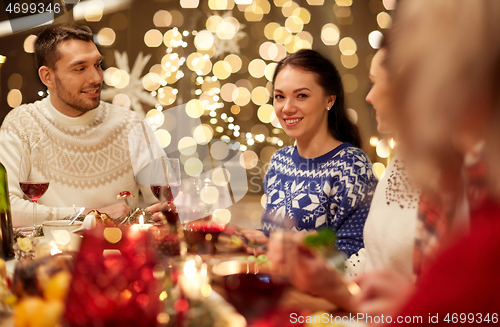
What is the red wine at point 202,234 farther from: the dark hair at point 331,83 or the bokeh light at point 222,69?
the bokeh light at point 222,69

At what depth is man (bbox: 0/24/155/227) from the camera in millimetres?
2020

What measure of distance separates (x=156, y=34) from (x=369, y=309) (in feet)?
11.5

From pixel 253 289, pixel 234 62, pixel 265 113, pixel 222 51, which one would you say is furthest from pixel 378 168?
pixel 253 289

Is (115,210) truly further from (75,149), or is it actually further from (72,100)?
(72,100)

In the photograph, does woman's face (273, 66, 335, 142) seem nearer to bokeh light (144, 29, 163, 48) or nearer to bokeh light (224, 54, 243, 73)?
bokeh light (224, 54, 243, 73)

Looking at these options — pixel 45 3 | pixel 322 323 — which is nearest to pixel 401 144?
pixel 322 323

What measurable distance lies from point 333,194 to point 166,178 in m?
0.68

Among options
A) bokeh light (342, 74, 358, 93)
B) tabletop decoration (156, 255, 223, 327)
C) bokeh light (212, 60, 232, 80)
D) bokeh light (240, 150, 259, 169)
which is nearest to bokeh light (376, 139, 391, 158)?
tabletop decoration (156, 255, 223, 327)

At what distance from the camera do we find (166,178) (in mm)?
997

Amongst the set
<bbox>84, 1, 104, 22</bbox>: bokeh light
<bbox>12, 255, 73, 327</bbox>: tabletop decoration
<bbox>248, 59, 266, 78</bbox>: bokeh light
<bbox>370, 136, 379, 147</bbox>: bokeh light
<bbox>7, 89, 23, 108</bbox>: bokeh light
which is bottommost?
<bbox>370, 136, 379, 147</bbox>: bokeh light

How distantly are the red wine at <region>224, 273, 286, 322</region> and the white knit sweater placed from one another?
1804 millimetres

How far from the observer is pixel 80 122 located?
209 centimetres

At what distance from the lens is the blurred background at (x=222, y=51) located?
11.1 feet

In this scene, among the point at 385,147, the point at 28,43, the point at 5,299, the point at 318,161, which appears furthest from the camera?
the point at 28,43
